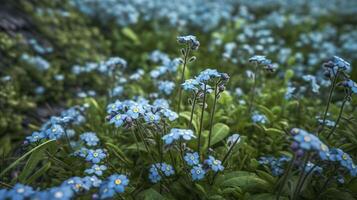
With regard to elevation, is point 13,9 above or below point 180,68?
above

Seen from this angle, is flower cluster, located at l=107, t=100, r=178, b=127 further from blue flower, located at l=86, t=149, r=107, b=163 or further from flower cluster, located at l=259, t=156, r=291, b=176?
flower cluster, located at l=259, t=156, r=291, b=176

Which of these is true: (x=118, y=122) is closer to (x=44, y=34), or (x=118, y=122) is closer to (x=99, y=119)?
(x=99, y=119)

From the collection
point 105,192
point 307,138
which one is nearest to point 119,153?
point 105,192

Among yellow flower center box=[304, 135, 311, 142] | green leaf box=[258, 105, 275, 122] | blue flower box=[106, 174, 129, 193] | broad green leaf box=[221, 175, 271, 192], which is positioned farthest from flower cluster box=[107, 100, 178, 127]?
green leaf box=[258, 105, 275, 122]

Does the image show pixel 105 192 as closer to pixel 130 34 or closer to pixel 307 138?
pixel 307 138

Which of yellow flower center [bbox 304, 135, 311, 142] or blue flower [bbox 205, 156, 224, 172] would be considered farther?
blue flower [bbox 205, 156, 224, 172]

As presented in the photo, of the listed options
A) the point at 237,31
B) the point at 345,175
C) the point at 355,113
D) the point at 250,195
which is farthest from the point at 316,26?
the point at 250,195

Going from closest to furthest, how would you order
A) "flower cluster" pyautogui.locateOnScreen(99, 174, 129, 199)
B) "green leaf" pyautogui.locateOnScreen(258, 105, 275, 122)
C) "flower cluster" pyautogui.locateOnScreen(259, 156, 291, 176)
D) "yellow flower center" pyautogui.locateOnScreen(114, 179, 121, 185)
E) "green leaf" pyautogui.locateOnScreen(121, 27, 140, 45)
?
"flower cluster" pyautogui.locateOnScreen(99, 174, 129, 199) < "yellow flower center" pyautogui.locateOnScreen(114, 179, 121, 185) < "flower cluster" pyautogui.locateOnScreen(259, 156, 291, 176) < "green leaf" pyautogui.locateOnScreen(258, 105, 275, 122) < "green leaf" pyautogui.locateOnScreen(121, 27, 140, 45)

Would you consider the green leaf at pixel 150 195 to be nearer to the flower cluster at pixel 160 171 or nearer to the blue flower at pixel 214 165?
the flower cluster at pixel 160 171
